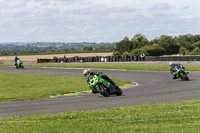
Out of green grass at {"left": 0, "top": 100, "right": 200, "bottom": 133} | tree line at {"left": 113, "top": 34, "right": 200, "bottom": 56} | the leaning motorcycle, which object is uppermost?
tree line at {"left": 113, "top": 34, "right": 200, "bottom": 56}

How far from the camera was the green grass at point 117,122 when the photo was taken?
8.70 m

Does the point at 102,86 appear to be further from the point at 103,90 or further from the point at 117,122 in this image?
the point at 117,122

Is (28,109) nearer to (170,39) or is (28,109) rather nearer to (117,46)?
(170,39)

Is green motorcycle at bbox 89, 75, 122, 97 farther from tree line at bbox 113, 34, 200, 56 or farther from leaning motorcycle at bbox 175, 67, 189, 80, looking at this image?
tree line at bbox 113, 34, 200, 56

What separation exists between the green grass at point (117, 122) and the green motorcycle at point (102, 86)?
5143 millimetres

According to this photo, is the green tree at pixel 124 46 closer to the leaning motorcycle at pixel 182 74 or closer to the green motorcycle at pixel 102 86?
the leaning motorcycle at pixel 182 74

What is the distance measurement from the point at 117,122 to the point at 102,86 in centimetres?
778

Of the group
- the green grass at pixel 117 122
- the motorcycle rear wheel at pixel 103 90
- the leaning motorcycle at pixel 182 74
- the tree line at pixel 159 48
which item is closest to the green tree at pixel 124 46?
the tree line at pixel 159 48

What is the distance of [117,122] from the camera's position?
9.66m

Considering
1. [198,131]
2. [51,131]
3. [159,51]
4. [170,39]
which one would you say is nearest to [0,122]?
[51,131]

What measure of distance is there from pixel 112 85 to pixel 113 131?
918 cm

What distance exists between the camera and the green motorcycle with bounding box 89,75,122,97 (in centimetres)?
1711

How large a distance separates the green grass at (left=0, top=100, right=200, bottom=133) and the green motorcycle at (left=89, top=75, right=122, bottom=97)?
16.9 ft

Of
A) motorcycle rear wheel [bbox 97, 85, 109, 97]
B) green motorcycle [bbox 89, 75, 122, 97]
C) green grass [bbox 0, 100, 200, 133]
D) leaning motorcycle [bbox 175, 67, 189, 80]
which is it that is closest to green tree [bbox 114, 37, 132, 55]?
leaning motorcycle [bbox 175, 67, 189, 80]
